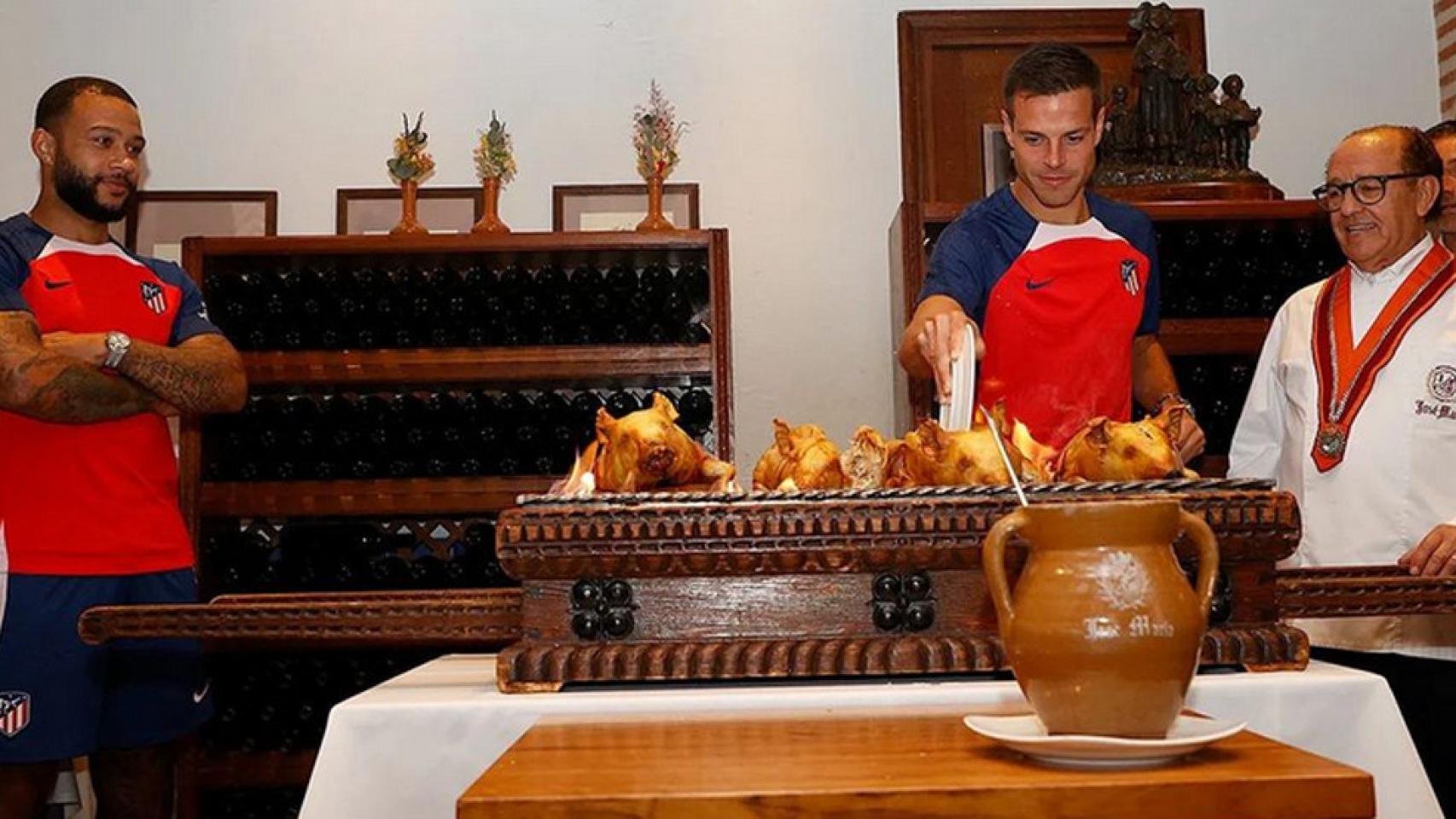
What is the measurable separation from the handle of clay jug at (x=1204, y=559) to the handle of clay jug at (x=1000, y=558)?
144 mm

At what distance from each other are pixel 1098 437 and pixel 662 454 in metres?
0.59

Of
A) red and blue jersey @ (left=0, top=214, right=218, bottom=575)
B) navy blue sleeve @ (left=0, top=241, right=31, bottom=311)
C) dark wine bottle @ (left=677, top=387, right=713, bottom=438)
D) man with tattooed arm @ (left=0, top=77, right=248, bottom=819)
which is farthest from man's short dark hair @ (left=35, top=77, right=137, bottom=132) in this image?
dark wine bottle @ (left=677, top=387, right=713, bottom=438)

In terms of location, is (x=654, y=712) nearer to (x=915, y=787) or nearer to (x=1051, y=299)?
(x=915, y=787)

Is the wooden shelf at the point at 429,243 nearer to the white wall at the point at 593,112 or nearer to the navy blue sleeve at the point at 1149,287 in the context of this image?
the white wall at the point at 593,112

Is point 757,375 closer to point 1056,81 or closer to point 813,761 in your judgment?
point 1056,81

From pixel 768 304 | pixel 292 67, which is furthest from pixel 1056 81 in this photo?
pixel 292 67

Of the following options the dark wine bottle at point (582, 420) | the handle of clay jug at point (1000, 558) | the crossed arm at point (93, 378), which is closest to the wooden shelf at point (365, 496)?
the dark wine bottle at point (582, 420)

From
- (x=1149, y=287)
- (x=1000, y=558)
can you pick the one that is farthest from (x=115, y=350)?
(x=1000, y=558)

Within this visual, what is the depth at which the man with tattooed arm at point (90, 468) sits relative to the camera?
132 inches

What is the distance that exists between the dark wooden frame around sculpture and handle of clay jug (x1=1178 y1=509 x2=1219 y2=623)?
4318 millimetres

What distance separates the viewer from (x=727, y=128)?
518cm

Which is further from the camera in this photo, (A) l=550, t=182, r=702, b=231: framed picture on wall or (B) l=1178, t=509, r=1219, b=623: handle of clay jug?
(A) l=550, t=182, r=702, b=231: framed picture on wall

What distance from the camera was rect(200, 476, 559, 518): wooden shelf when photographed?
456 cm

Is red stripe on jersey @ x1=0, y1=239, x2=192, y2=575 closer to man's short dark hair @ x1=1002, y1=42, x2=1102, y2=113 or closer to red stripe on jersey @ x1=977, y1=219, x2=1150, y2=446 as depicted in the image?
red stripe on jersey @ x1=977, y1=219, x2=1150, y2=446
